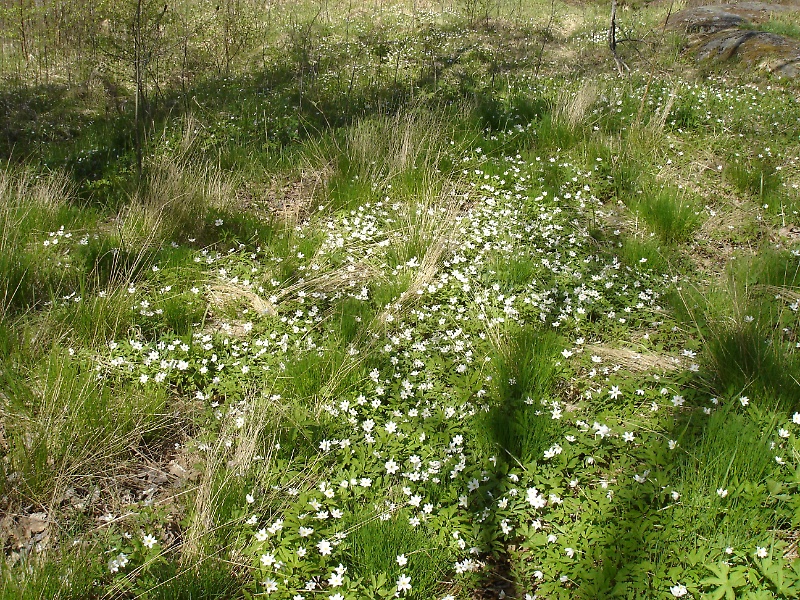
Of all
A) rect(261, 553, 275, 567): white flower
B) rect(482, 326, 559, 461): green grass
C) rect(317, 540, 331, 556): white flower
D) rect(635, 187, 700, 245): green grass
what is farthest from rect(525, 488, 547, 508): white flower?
rect(635, 187, 700, 245): green grass

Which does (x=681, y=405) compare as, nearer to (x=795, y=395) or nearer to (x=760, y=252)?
(x=795, y=395)

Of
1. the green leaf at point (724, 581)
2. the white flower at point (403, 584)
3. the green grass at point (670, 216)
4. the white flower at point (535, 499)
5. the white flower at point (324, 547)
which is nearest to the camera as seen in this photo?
the green leaf at point (724, 581)

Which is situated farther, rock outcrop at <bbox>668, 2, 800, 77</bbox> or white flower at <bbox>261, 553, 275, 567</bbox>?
rock outcrop at <bbox>668, 2, 800, 77</bbox>

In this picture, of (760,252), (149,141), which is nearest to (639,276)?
(760,252)

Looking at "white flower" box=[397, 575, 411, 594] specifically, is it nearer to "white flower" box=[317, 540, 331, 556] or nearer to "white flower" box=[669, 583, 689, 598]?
"white flower" box=[317, 540, 331, 556]

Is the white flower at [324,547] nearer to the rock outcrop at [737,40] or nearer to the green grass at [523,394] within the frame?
the green grass at [523,394]

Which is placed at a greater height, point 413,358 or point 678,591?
point 678,591

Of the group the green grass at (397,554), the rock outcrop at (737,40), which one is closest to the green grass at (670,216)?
the green grass at (397,554)

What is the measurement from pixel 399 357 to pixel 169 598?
1.97 m

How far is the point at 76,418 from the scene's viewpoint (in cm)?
323

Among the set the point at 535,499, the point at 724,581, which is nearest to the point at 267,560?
the point at 535,499

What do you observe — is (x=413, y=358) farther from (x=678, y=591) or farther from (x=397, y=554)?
(x=678, y=591)

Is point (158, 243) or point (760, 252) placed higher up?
point (760, 252)

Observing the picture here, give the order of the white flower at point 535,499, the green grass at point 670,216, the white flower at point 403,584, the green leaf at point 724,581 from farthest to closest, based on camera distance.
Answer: the green grass at point 670,216, the white flower at point 535,499, the white flower at point 403,584, the green leaf at point 724,581
